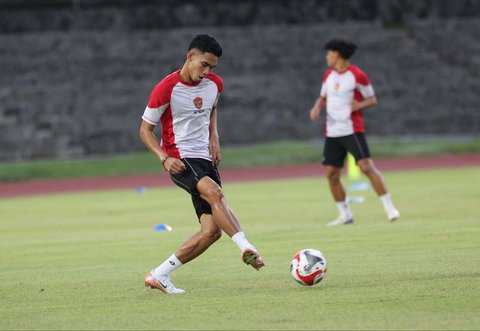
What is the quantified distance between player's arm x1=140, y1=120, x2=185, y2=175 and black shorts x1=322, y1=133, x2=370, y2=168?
257 inches

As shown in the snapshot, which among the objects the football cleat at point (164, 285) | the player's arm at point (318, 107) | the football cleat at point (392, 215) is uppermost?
the football cleat at point (164, 285)

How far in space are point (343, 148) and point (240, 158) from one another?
17689 millimetres

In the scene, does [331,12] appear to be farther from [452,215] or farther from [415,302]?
[415,302]

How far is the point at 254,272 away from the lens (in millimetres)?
11383

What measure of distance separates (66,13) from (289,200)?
21823 millimetres

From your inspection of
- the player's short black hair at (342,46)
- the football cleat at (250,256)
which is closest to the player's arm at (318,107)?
Answer: the player's short black hair at (342,46)

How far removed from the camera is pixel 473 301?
29.6 ft

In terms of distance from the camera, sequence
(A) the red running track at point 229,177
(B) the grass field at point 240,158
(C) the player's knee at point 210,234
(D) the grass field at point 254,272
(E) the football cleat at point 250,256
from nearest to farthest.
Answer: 1. (D) the grass field at point 254,272
2. (E) the football cleat at point 250,256
3. (C) the player's knee at point 210,234
4. (A) the red running track at point 229,177
5. (B) the grass field at point 240,158

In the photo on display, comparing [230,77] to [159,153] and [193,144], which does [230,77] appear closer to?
[193,144]

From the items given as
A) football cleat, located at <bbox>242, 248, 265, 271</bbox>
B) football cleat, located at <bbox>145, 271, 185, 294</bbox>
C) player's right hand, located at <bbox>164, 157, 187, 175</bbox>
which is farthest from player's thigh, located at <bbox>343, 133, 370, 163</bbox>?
football cleat, located at <bbox>242, 248, 265, 271</bbox>

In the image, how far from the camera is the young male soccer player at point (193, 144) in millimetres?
10234

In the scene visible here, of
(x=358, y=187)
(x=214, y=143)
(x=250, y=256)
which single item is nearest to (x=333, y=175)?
(x=214, y=143)

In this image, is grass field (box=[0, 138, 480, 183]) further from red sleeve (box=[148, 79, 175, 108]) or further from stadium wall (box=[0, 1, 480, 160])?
red sleeve (box=[148, 79, 175, 108])

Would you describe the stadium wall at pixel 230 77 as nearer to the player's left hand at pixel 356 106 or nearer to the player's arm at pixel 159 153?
the player's left hand at pixel 356 106
